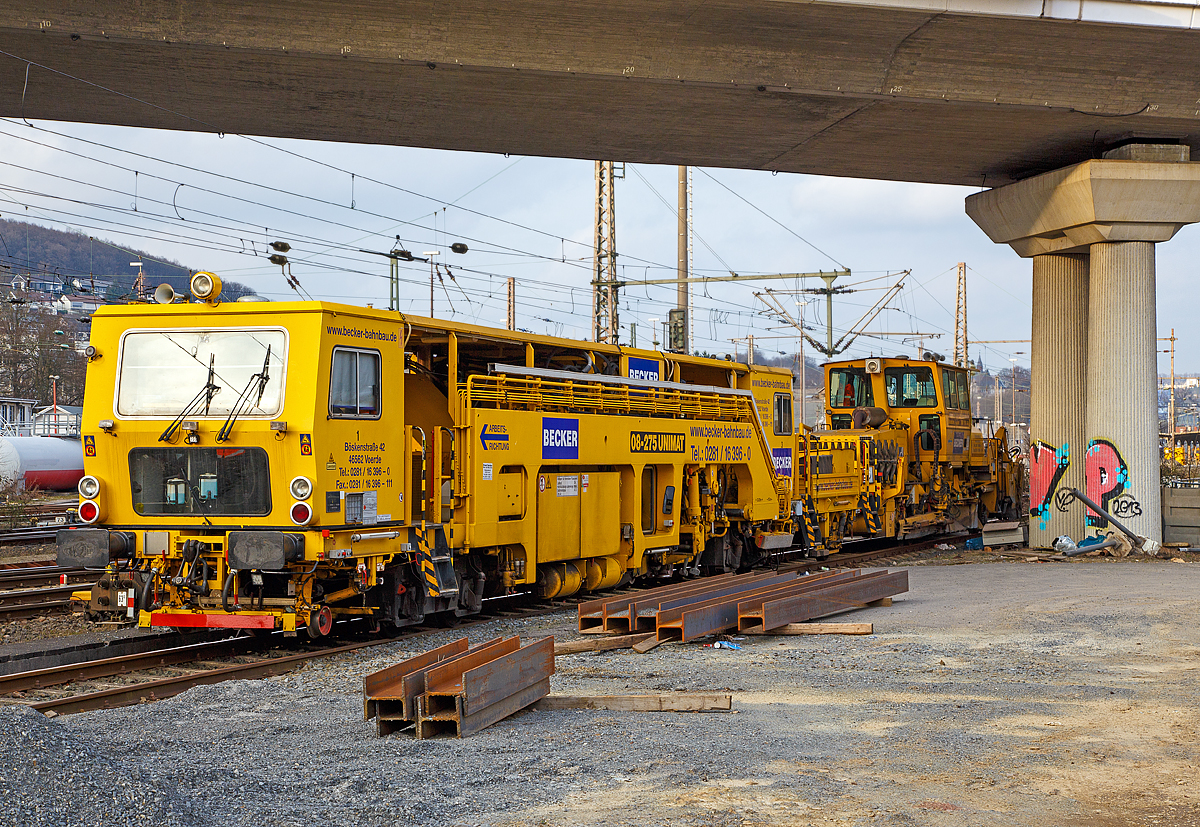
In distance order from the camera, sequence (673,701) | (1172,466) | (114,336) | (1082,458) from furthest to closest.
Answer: (1172,466)
(1082,458)
(114,336)
(673,701)

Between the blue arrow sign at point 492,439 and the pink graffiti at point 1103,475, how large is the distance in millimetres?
14101

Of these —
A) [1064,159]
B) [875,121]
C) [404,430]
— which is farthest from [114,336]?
[1064,159]

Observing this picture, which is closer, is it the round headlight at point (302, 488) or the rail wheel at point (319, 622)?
the round headlight at point (302, 488)

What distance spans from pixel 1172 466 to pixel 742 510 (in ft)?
75.2

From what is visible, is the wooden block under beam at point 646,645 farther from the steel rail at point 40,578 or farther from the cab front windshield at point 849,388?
the cab front windshield at point 849,388

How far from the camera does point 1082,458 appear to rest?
22.4 metres

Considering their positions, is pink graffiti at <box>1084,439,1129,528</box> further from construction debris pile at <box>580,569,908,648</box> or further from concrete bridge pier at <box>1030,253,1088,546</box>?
construction debris pile at <box>580,569,908,648</box>

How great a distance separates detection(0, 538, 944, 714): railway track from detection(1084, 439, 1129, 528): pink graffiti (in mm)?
14662

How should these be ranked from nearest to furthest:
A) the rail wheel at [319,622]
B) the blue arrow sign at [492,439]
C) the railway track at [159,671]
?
the railway track at [159,671], the rail wheel at [319,622], the blue arrow sign at [492,439]

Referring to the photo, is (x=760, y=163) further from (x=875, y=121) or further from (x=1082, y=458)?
(x=1082, y=458)

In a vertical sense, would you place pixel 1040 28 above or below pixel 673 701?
above

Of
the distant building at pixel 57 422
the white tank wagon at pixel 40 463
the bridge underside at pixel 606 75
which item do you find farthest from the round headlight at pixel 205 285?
the distant building at pixel 57 422

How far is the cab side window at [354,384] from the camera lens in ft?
34.3

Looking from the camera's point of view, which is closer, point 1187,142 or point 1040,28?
point 1040,28
